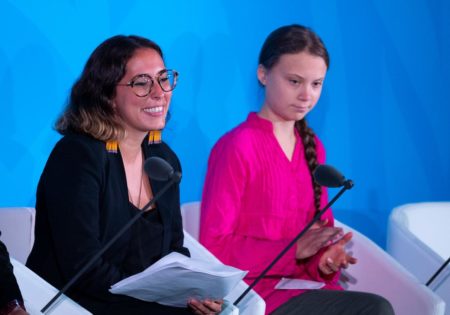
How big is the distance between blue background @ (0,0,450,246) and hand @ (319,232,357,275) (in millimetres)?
916

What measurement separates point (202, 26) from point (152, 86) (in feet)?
3.07

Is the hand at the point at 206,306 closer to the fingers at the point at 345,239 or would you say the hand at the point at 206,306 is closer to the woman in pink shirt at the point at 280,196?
the woman in pink shirt at the point at 280,196

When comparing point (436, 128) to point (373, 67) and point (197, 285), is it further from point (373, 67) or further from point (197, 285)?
point (197, 285)

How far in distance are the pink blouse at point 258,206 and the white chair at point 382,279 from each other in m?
0.13

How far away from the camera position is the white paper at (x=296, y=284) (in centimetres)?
265

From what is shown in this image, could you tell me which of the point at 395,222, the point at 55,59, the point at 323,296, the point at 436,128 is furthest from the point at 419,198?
the point at 55,59

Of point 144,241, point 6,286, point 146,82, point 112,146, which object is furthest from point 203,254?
point 6,286

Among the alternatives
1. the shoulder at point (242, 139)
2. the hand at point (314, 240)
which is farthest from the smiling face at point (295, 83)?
the hand at point (314, 240)

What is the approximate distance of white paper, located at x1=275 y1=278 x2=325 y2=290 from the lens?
2646 millimetres

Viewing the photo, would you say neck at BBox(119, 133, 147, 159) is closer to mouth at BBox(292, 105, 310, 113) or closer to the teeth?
the teeth

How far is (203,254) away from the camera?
8.67ft

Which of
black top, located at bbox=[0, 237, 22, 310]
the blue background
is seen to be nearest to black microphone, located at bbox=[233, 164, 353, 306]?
black top, located at bbox=[0, 237, 22, 310]

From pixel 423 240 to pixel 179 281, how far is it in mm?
1407

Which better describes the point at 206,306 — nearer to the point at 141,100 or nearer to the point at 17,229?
the point at 141,100
